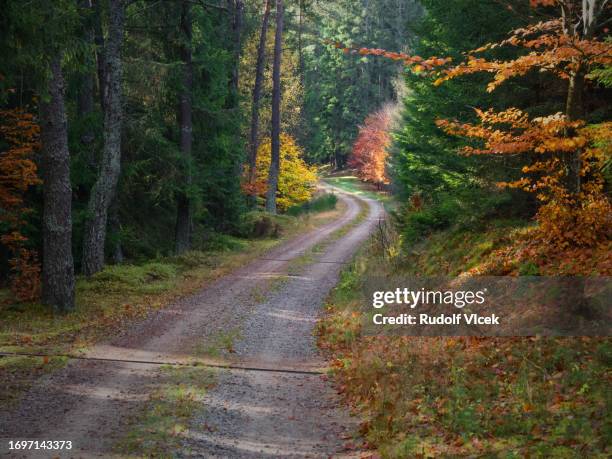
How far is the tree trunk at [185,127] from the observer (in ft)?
67.8

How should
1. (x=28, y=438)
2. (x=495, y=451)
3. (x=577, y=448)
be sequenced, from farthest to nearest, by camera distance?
(x=28, y=438) < (x=495, y=451) < (x=577, y=448)

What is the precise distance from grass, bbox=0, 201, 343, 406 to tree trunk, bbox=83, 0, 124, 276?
0.65m

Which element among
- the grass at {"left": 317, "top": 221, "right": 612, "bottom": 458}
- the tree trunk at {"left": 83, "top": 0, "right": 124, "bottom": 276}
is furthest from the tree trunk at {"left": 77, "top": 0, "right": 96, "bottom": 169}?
the grass at {"left": 317, "top": 221, "right": 612, "bottom": 458}

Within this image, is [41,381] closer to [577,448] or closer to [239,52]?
[577,448]

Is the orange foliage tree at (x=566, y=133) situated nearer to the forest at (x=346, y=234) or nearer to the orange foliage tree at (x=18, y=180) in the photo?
the forest at (x=346, y=234)

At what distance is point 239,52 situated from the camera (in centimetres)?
2925

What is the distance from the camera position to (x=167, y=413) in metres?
7.52

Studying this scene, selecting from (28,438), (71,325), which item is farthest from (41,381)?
(71,325)

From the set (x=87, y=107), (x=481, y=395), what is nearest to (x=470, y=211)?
(x=481, y=395)

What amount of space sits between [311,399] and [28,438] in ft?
12.2

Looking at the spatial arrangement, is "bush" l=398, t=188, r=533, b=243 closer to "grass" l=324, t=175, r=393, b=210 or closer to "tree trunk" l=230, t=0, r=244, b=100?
"tree trunk" l=230, t=0, r=244, b=100

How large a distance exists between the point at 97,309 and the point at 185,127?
9864 mm

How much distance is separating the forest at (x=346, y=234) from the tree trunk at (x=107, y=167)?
48 mm

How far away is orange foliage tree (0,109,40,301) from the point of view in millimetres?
14094
